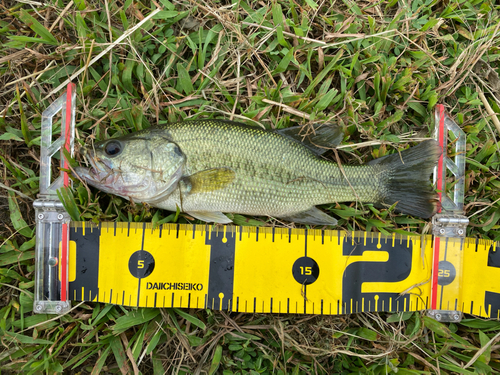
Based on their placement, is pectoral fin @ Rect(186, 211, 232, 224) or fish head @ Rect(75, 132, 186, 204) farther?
pectoral fin @ Rect(186, 211, 232, 224)

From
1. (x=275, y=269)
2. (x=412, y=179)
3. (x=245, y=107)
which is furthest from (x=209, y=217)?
(x=412, y=179)

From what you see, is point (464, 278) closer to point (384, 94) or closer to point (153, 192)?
point (384, 94)

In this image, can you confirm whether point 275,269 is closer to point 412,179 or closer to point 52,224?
point 412,179

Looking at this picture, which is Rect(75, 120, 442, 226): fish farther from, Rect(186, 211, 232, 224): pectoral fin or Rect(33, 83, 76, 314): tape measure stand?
Rect(33, 83, 76, 314): tape measure stand

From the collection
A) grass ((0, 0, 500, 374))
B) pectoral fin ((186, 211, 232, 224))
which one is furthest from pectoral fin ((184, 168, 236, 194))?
grass ((0, 0, 500, 374))

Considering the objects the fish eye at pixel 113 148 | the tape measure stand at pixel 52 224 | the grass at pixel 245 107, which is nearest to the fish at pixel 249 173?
the fish eye at pixel 113 148

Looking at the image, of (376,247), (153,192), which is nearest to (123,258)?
(153,192)
